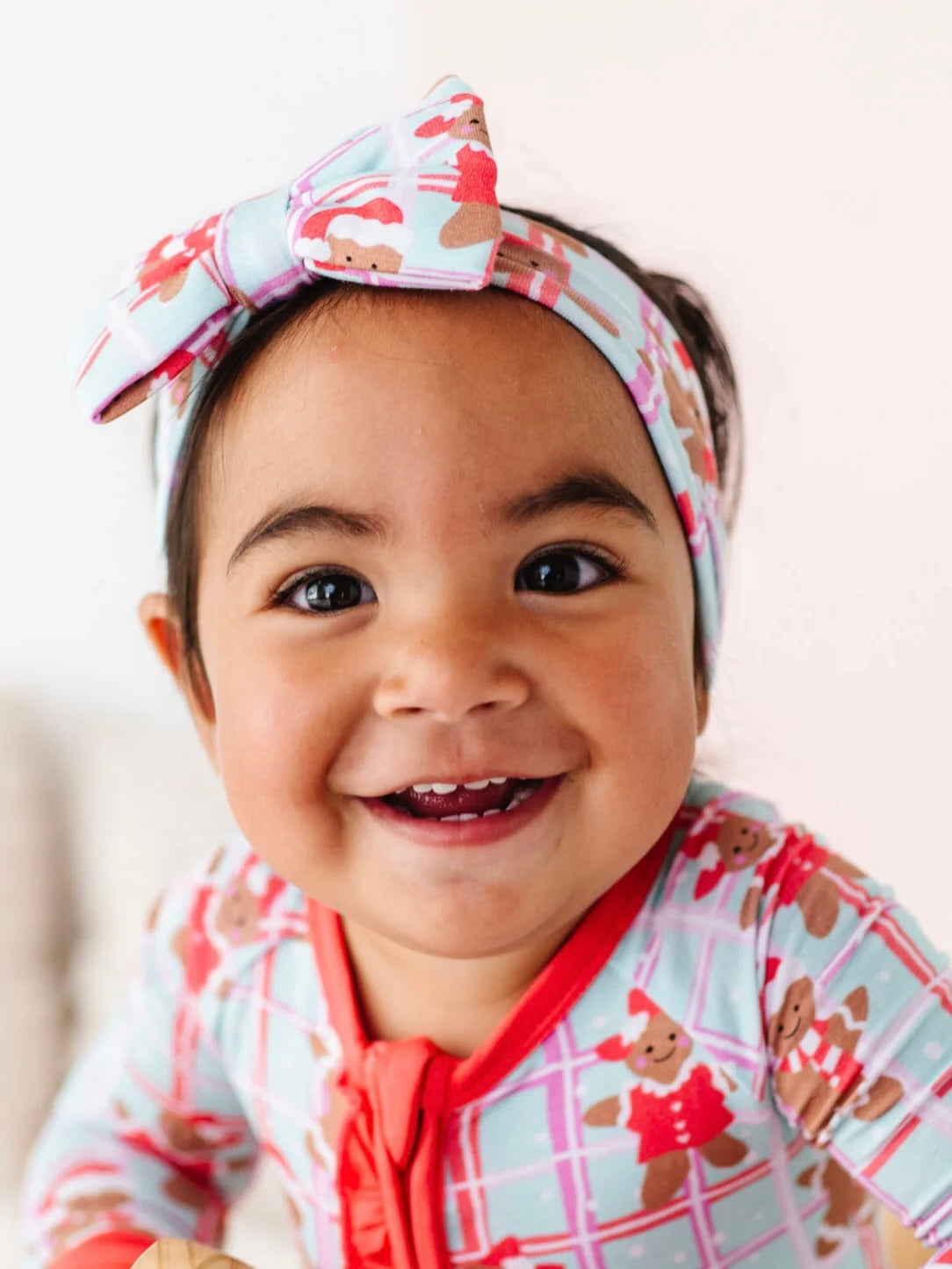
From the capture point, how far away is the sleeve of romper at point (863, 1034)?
70cm

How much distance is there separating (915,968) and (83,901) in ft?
2.68

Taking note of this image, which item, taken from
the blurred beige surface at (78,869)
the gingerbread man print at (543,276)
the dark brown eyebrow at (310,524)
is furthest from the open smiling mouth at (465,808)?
the blurred beige surface at (78,869)

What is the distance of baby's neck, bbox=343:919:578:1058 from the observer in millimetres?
792

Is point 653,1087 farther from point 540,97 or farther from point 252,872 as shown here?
point 540,97

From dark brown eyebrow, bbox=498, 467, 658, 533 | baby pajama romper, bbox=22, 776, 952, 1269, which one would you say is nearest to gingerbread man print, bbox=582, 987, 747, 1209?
baby pajama romper, bbox=22, 776, 952, 1269

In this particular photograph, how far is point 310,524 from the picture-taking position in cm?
67

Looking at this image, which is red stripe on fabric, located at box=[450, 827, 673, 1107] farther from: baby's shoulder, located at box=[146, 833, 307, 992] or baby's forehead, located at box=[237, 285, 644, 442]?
baby's forehead, located at box=[237, 285, 644, 442]

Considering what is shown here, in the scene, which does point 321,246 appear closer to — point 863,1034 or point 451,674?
point 451,674

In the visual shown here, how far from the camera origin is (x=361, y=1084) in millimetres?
793

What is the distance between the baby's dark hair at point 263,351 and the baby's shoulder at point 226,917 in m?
0.17

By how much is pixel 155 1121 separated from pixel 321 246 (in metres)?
0.59

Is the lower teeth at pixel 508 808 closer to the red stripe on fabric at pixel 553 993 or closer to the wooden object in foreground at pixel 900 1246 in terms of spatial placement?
the red stripe on fabric at pixel 553 993

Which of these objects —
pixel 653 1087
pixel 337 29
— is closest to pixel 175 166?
pixel 337 29

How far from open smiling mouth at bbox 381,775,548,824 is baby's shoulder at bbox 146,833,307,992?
218mm
